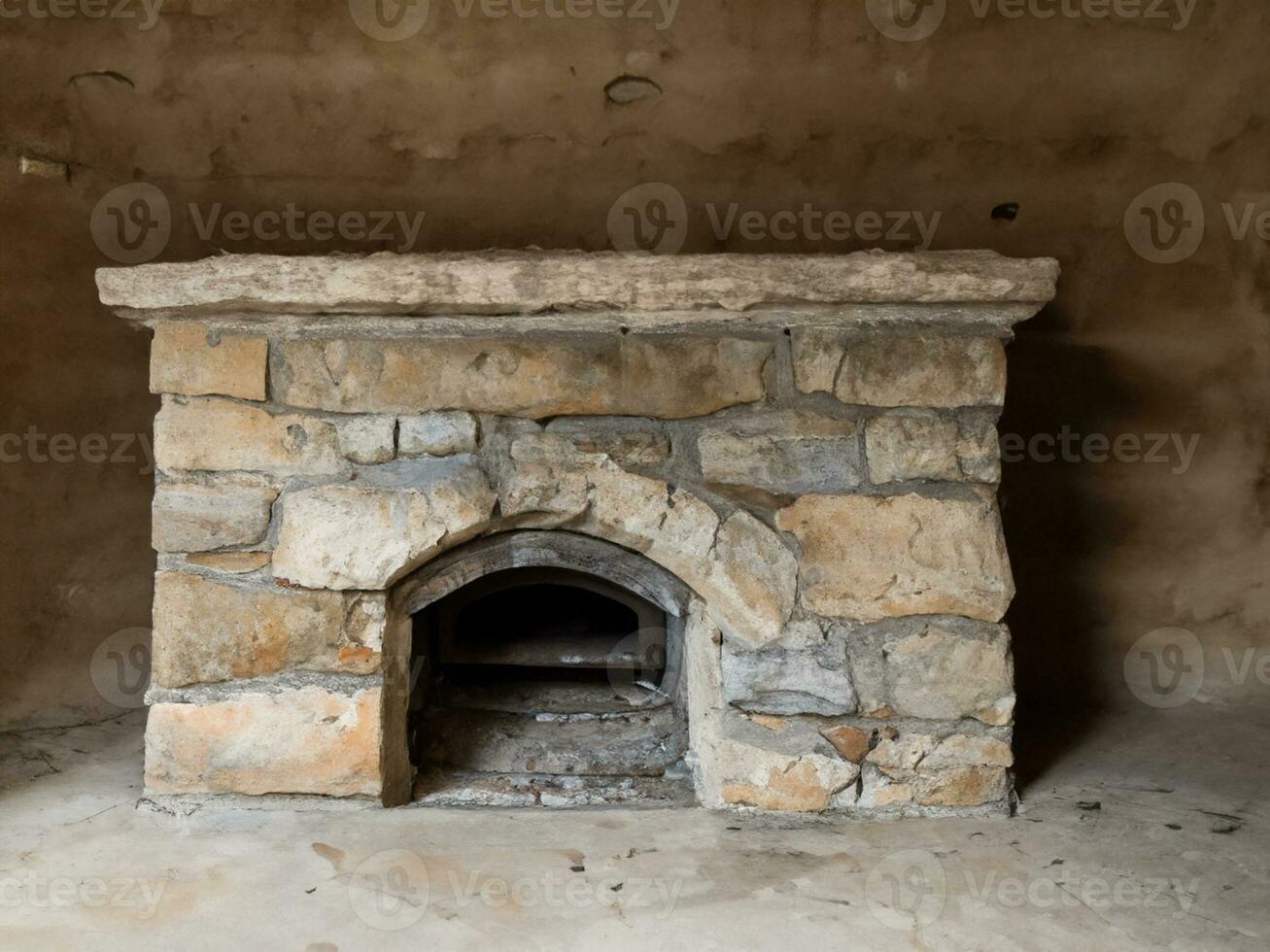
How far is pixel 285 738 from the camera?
2303 millimetres

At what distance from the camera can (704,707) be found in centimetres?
244

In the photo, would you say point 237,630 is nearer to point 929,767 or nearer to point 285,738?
point 285,738

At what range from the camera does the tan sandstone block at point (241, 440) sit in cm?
231

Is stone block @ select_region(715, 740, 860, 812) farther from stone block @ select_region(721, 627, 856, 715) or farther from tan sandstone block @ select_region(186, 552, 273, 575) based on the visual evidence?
tan sandstone block @ select_region(186, 552, 273, 575)

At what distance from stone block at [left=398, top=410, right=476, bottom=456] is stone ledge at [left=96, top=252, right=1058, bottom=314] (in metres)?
0.24

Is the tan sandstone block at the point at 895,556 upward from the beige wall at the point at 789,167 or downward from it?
downward

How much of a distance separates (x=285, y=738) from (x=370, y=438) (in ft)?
2.18

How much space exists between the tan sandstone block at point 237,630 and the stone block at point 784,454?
0.86 meters

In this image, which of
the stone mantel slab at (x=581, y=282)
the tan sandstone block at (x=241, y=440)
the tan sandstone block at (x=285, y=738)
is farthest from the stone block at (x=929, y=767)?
the tan sandstone block at (x=241, y=440)

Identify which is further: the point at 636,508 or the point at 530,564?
the point at 530,564

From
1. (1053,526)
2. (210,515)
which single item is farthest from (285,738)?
(1053,526)

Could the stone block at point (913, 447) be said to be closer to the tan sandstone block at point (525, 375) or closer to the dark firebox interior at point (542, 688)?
the tan sandstone block at point (525, 375)

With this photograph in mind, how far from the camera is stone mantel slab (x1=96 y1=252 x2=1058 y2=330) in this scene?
2195 mm

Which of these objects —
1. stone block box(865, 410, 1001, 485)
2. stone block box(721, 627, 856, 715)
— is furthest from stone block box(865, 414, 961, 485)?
stone block box(721, 627, 856, 715)
